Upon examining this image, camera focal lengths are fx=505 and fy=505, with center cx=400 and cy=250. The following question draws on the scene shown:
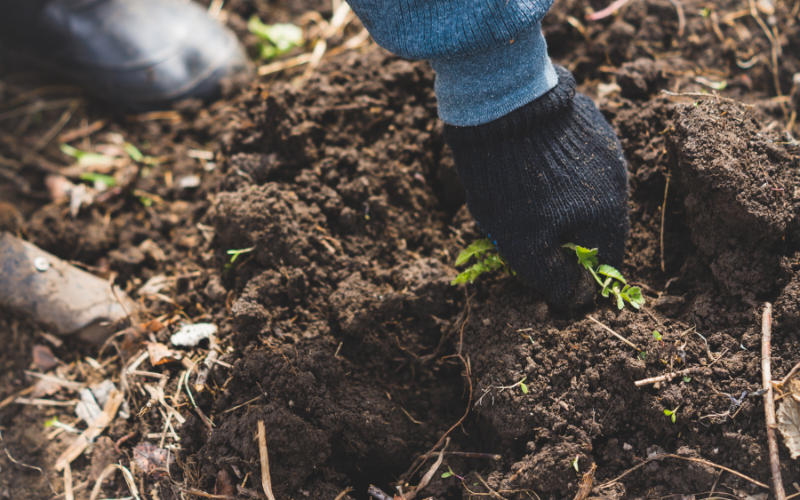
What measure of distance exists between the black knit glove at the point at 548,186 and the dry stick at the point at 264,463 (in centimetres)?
117

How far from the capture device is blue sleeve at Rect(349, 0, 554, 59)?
1691 mm

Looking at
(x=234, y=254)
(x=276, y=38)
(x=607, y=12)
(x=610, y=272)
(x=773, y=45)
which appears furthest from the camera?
(x=276, y=38)

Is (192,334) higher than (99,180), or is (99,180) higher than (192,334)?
(99,180)

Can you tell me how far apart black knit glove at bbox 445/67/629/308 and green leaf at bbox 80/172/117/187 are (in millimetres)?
2236

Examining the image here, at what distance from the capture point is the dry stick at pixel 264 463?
1827 mm

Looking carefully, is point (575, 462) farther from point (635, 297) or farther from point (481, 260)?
point (481, 260)

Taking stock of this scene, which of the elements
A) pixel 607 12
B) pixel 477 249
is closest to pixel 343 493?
pixel 477 249

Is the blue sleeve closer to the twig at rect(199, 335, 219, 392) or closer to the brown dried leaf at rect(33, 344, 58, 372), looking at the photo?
the twig at rect(199, 335, 219, 392)

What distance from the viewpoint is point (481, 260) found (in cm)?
221

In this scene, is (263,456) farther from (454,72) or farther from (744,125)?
(744,125)

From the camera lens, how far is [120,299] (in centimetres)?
260

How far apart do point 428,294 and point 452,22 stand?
1129 millimetres

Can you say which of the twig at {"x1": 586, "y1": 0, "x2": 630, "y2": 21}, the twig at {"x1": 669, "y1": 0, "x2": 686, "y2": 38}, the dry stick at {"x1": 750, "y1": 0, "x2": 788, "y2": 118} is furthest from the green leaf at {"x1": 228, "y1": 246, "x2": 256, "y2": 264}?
the dry stick at {"x1": 750, "y1": 0, "x2": 788, "y2": 118}

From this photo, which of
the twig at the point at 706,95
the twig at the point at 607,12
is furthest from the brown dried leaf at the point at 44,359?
the twig at the point at 607,12
